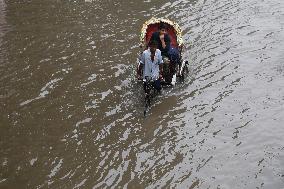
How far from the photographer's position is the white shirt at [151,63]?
42.9 feet

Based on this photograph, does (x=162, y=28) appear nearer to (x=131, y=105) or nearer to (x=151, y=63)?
(x=151, y=63)

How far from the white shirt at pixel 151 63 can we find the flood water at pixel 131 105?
988 millimetres

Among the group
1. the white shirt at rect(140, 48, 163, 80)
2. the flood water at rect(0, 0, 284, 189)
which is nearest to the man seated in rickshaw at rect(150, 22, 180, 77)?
the flood water at rect(0, 0, 284, 189)

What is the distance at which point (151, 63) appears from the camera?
13.1 metres

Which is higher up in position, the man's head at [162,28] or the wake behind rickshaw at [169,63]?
the man's head at [162,28]

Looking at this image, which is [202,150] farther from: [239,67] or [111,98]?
[239,67]

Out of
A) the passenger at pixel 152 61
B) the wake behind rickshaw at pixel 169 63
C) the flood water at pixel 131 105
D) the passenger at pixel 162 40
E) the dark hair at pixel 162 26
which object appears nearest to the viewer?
the flood water at pixel 131 105

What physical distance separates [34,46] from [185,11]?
774cm

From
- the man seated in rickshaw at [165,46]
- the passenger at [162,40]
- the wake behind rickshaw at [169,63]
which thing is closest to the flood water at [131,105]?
the wake behind rickshaw at [169,63]

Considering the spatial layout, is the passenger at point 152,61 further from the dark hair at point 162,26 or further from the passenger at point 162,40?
the dark hair at point 162,26

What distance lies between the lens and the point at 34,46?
705 inches

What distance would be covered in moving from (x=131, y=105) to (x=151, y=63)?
1.45 m

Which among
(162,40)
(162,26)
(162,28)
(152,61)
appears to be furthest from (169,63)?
(152,61)

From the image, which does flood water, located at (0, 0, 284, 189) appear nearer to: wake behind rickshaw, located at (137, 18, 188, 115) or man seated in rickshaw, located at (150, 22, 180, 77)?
wake behind rickshaw, located at (137, 18, 188, 115)
